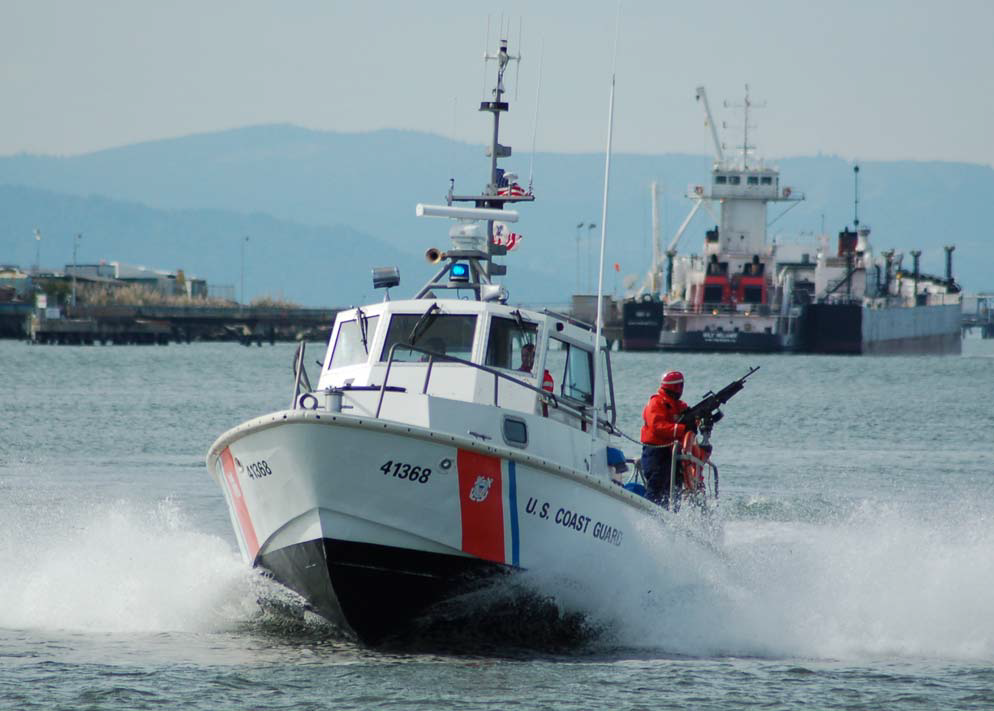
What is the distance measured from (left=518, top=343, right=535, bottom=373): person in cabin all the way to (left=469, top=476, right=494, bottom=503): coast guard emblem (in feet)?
6.40

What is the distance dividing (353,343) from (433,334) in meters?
0.87

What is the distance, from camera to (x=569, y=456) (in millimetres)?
14734

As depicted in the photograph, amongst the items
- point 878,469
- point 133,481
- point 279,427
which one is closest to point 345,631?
point 279,427

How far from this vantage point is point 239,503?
554 inches

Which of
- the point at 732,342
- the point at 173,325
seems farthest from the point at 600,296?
the point at 173,325

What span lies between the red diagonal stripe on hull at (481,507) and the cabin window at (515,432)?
95cm

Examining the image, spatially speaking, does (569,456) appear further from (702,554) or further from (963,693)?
(963,693)

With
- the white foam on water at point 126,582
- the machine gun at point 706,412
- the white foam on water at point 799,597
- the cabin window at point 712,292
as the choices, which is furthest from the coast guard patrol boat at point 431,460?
the cabin window at point 712,292

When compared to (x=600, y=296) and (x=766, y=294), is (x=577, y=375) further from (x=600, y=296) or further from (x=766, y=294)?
(x=766, y=294)

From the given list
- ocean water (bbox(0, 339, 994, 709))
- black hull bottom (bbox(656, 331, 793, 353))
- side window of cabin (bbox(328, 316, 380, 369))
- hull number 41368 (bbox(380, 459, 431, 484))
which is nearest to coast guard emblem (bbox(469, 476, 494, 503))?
hull number 41368 (bbox(380, 459, 431, 484))

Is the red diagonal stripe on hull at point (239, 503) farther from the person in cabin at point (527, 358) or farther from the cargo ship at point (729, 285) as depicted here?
the cargo ship at point (729, 285)

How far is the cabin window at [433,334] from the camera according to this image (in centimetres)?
1466

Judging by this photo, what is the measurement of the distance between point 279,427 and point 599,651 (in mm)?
3590

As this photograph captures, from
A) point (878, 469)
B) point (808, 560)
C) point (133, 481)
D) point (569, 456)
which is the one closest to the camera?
point (569, 456)
